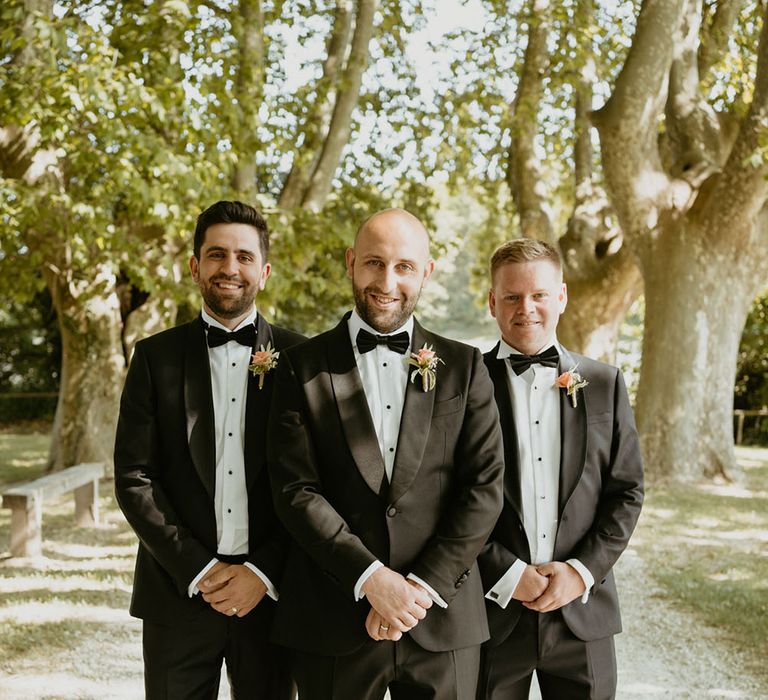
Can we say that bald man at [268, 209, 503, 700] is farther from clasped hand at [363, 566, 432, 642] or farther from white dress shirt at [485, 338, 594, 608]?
white dress shirt at [485, 338, 594, 608]

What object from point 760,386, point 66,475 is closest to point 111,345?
point 66,475

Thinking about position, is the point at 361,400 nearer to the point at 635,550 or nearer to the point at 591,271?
the point at 635,550

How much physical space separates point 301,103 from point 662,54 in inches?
204

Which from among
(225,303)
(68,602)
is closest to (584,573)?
(225,303)

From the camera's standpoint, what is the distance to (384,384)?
109 inches

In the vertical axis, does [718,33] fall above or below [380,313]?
above

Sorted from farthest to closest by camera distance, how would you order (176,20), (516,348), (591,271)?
(591,271) → (176,20) → (516,348)

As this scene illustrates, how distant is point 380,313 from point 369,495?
1.85 feet

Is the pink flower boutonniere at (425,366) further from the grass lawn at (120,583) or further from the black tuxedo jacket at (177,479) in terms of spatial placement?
the grass lawn at (120,583)

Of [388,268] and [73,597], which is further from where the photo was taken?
[73,597]

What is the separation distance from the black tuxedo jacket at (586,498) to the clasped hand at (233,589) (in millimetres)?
731

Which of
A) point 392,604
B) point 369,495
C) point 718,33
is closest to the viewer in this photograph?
point 392,604

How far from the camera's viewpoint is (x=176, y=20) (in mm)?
9414

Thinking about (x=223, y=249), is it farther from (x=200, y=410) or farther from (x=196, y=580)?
(x=196, y=580)
